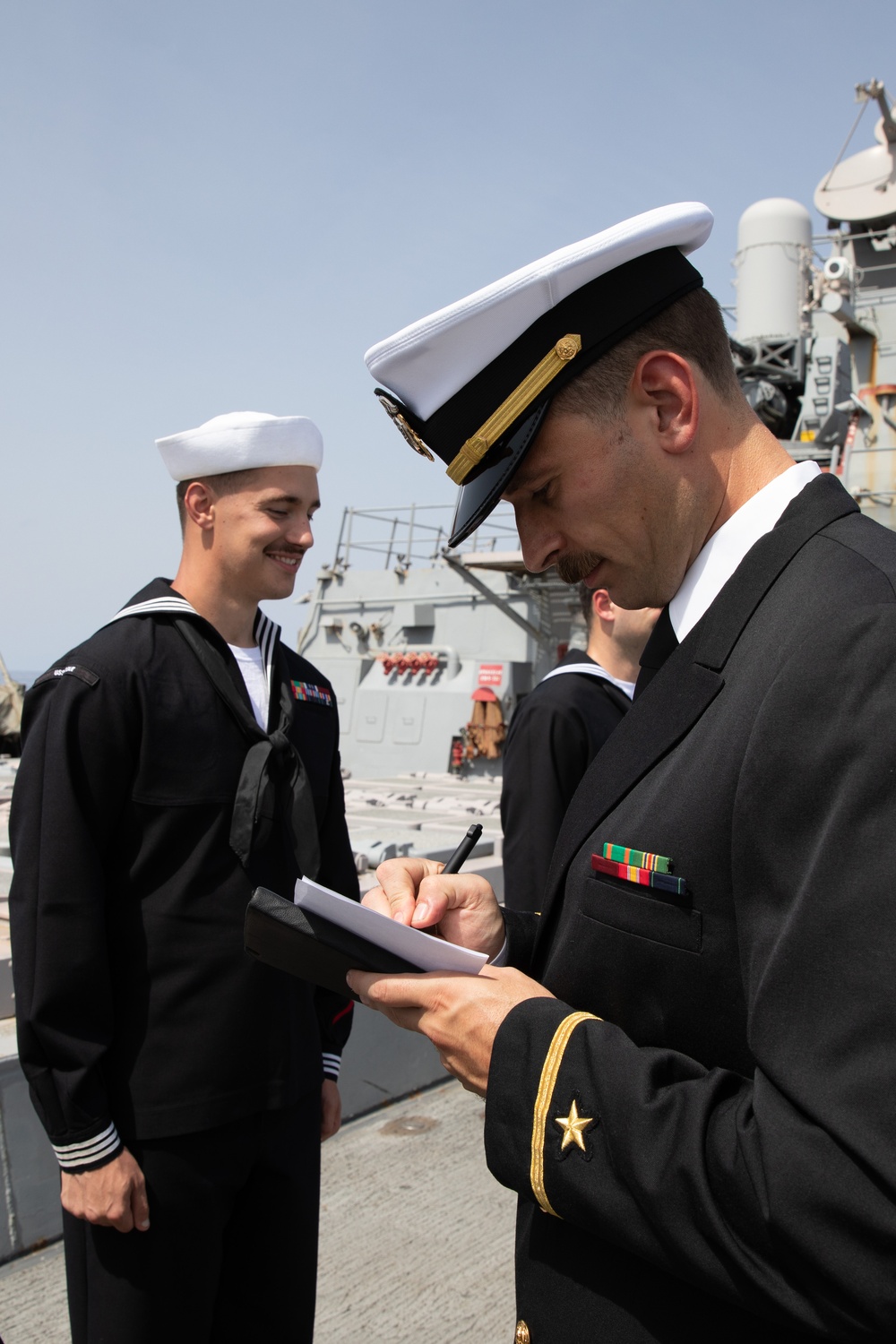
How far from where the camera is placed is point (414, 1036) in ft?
14.4

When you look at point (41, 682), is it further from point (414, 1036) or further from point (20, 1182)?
point (414, 1036)

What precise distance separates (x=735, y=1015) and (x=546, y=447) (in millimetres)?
647

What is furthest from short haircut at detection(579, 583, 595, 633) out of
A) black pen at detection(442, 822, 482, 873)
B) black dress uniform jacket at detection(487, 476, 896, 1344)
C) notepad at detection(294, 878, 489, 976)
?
notepad at detection(294, 878, 489, 976)

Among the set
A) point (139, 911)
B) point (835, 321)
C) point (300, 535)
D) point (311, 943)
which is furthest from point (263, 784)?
point (835, 321)

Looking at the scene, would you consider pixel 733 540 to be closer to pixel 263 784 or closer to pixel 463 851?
pixel 463 851

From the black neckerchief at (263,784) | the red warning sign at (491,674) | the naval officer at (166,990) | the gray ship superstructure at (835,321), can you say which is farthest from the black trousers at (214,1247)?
the red warning sign at (491,674)

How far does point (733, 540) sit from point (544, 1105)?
642 millimetres

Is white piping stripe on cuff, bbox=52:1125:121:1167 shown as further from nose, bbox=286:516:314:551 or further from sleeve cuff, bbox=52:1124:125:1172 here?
nose, bbox=286:516:314:551

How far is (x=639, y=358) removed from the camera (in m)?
1.17

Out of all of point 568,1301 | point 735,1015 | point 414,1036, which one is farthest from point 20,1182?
point 735,1015

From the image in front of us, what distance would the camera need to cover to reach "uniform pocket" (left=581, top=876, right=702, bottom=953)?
1042 millimetres

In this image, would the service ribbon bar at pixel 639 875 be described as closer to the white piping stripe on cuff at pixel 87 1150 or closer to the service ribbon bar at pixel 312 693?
the white piping stripe on cuff at pixel 87 1150

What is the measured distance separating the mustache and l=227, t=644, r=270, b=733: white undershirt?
3.70 feet

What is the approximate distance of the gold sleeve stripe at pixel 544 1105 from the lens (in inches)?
40.8
